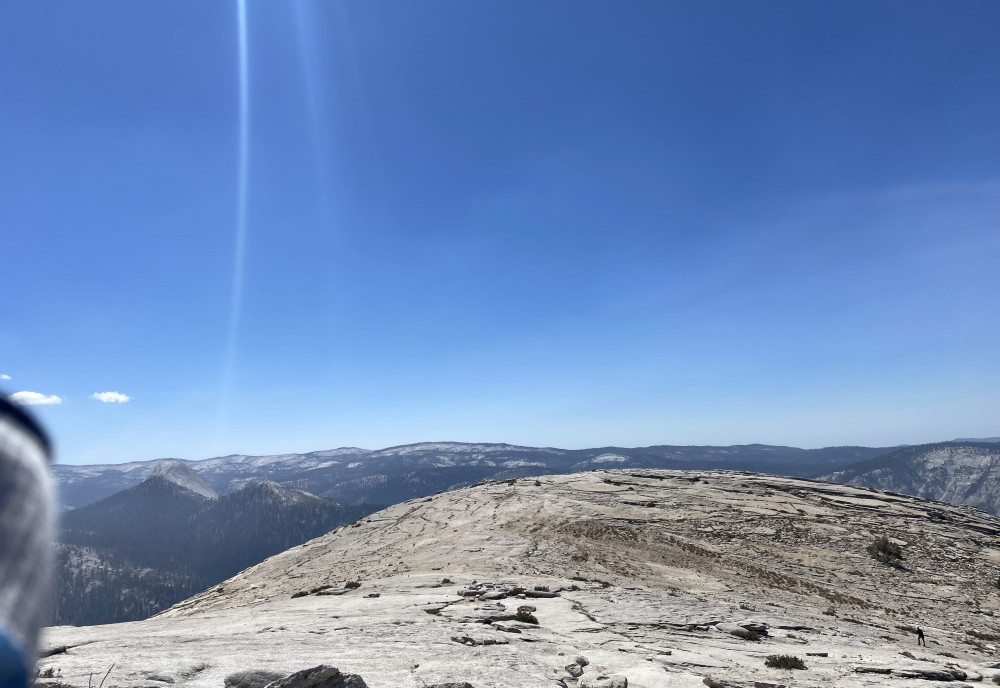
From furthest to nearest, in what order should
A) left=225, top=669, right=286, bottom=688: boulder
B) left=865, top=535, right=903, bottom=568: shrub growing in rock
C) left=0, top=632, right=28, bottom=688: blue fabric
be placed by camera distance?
left=865, top=535, right=903, bottom=568: shrub growing in rock < left=225, top=669, right=286, bottom=688: boulder < left=0, top=632, right=28, bottom=688: blue fabric

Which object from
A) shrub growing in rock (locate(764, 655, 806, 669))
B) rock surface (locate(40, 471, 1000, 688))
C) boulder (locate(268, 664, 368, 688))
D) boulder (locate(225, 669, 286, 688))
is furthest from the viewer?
shrub growing in rock (locate(764, 655, 806, 669))

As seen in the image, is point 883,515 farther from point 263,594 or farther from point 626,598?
point 263,594

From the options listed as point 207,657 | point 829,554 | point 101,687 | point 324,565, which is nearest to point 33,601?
point 101,687

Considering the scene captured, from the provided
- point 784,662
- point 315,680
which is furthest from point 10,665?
point 784,662

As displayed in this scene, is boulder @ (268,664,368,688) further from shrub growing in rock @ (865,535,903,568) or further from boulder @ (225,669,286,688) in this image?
shrub growing in rock @ (865,535,903,568)

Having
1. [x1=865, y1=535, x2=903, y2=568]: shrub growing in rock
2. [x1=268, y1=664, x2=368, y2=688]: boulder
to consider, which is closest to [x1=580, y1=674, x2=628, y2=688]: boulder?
[x1=268, y1=664, x2=368, y2=688]: boulder

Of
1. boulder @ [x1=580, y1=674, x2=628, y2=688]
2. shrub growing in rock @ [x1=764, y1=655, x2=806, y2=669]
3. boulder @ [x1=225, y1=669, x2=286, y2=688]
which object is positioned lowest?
shrub growing in rock @ [x1=764, y1=655, x2=806, y2=669]

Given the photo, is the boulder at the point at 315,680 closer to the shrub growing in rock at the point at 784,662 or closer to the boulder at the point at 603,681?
the boulder at the point at 603,681
